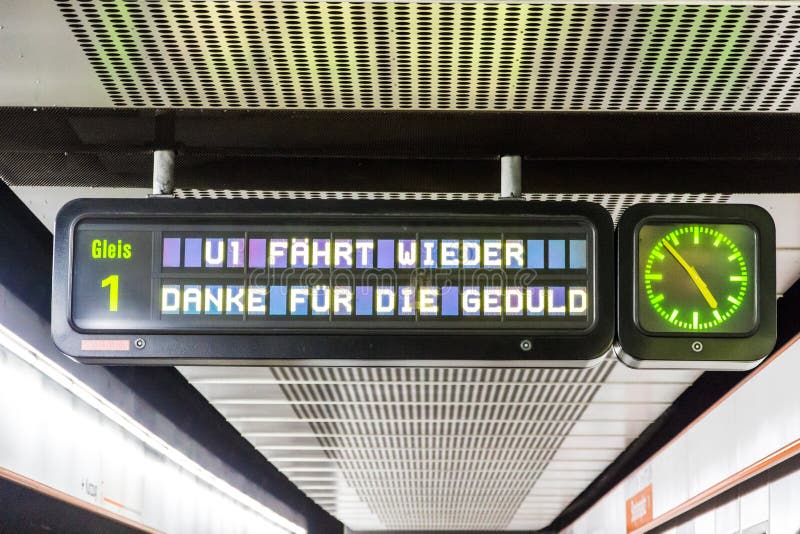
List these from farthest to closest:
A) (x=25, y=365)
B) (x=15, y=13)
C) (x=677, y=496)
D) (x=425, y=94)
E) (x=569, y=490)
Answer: (x=569, y=490), (x=677, y=496), (x=25, y=365), (x=425, y=94), (x=15, y=13)

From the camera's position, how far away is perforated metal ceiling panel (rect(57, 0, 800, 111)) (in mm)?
3891

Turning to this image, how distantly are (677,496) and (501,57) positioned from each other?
20.6 feet

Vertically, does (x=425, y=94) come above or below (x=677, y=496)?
above

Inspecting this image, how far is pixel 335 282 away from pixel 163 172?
1.03m

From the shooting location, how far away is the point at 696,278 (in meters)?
3.98

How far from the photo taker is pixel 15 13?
12.9 ft

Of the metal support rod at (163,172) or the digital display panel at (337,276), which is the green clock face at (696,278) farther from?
the metal support rod at (163,172)

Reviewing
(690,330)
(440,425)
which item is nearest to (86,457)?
(440,425)

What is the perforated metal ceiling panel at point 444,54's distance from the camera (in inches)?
153

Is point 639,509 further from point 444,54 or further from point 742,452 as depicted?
point 444,54

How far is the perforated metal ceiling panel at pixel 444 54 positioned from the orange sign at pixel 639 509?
6943 millimetres

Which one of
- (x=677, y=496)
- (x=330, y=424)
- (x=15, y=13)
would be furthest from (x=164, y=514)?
(x=15, y=13)

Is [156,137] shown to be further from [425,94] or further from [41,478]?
[41,478]

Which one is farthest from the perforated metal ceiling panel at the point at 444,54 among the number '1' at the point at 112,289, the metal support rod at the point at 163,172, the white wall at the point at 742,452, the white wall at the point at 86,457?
the white wall at the point at 86,457
